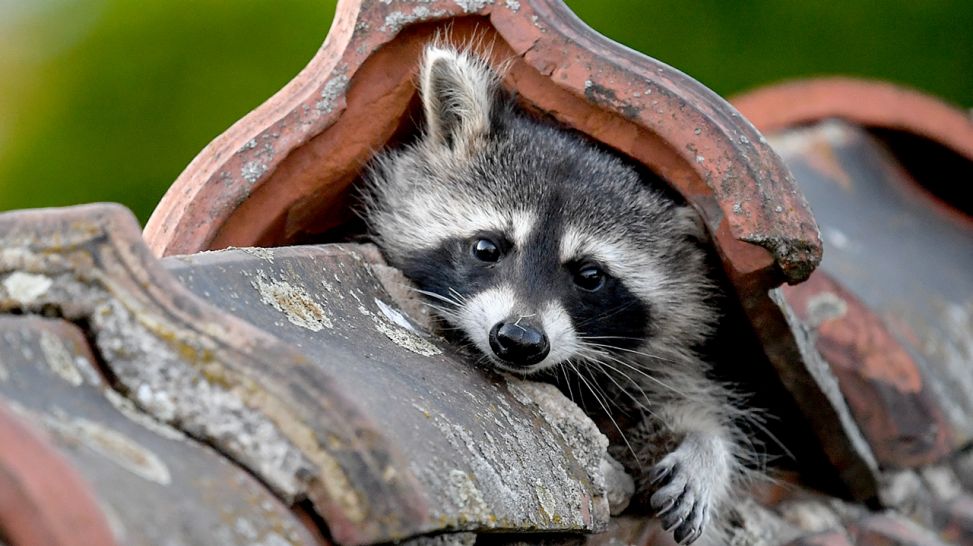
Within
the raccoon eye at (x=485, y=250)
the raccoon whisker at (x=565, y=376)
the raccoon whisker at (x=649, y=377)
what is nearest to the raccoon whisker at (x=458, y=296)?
the raccoon eye at (x=485, y=250)

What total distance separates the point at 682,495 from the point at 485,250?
669 mm

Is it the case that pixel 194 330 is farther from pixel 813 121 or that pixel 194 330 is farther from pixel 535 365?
pixel 813 121

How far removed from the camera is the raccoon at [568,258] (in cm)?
236

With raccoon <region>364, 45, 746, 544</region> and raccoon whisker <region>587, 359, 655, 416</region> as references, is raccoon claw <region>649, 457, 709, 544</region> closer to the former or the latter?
raccoon <region>364, 45, 746, 544</region>

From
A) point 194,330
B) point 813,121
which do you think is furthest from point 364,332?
point 813,121

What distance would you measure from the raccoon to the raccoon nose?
1.2 inches

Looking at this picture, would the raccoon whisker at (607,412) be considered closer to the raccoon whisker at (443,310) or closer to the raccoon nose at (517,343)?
the raccoon nose at (517,343)

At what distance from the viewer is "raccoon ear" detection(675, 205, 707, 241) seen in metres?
2.29

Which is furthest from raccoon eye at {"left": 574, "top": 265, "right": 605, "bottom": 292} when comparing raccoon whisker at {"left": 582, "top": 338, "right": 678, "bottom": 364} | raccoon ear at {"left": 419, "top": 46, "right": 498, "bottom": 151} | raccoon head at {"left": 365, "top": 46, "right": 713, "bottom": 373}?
raccoon ear at {"left": 419, "top": 46, "right": 498, "bottom": 151}

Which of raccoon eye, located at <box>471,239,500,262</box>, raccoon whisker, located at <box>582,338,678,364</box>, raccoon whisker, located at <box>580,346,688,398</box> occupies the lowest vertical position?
raccoon whisker, located at <box>580,346,688,398</box>

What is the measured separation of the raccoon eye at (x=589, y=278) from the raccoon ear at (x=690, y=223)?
0.20 metres

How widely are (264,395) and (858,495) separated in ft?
5.70

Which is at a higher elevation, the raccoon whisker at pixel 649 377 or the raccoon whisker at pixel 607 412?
the raccoon whisker at pixel 649 377

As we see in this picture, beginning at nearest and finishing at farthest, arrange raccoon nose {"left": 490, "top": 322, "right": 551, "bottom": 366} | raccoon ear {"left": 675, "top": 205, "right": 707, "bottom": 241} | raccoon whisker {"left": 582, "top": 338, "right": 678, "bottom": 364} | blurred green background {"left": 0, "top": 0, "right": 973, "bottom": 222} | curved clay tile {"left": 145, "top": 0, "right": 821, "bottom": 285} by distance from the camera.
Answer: curved clay tile {"left": 145, "top": 0, "right": 821, "bottom": 285} → raccoon nose {"left": 490, "top": 322, "right": 551, "bottom": 366} → raccoon ear {"left": 675, "top": 205, "right": 707, "bottom": 241} → raccoon whisker {"left": 582, "top": 338, "right": 678, "bottom": 364} → blurred green background {"left": 0, "top": 0, "right": 973, "bottom": 222}
